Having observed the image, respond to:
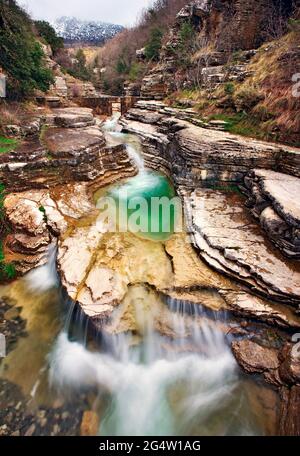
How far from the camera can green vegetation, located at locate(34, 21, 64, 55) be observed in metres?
23.6

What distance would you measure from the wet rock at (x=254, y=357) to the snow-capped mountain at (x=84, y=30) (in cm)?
6387

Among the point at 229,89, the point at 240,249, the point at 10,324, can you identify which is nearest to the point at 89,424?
the point at 10,324

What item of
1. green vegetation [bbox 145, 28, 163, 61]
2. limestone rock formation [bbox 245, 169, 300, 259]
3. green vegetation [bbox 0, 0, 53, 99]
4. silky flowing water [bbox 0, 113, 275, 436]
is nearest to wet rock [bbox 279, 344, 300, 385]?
silky flowing water [bbox 0, 113, 275, 436]

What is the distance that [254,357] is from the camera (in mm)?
5012

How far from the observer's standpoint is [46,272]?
22.6ft

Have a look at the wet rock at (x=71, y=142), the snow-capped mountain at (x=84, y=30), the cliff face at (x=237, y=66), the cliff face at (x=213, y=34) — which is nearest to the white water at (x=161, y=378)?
the wet rock at (x=71, y=142)

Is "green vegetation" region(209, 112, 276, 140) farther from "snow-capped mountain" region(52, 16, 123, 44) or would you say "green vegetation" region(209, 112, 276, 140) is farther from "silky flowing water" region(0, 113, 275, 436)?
"snow-capped mountain" region(52, 16, 123, 44)

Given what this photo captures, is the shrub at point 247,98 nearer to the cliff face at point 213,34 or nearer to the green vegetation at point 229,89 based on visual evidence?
the green vegetation at point 229,89

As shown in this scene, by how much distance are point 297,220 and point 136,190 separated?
616 centimetres

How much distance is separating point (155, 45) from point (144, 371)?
26.3 metres

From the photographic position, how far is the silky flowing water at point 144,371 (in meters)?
4.54

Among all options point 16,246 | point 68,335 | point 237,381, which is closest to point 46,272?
point 16,246

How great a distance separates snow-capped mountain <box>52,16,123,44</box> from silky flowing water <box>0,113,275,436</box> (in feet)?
205
